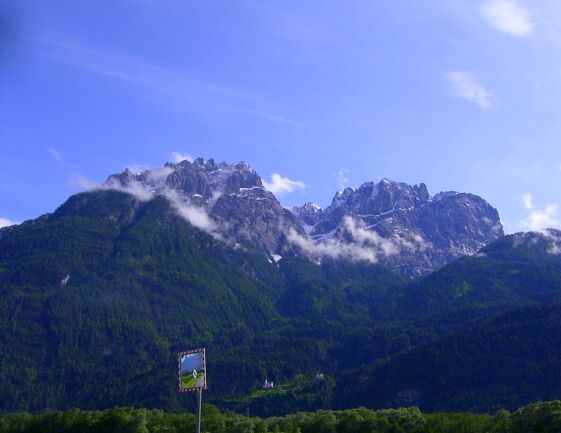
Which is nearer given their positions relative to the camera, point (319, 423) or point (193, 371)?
point (193, 371)

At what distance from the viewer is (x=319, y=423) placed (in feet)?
486

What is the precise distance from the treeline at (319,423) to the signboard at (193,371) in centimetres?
6601

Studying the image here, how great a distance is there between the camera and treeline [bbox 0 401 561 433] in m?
126

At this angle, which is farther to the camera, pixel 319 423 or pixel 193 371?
pixel 319 423

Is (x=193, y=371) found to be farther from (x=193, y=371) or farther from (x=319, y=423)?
(x=319, y=423)

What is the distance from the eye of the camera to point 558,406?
124m

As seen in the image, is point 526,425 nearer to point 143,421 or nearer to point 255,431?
point 255,431

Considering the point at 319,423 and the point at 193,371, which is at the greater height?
the point at 193,371

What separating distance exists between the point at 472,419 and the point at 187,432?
58502mm

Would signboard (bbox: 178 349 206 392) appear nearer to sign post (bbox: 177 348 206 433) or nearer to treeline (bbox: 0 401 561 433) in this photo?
sign post (bbox: 177 348 206 433)

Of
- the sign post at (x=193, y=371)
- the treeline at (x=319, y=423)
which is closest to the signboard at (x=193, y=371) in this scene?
the sign post at (x=193, y=371)

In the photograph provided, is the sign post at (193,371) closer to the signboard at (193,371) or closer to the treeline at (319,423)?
the signboard at (193,371)

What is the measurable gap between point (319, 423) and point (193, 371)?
289 feet

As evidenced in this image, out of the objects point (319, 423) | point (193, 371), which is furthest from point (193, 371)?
point (319, 423)
